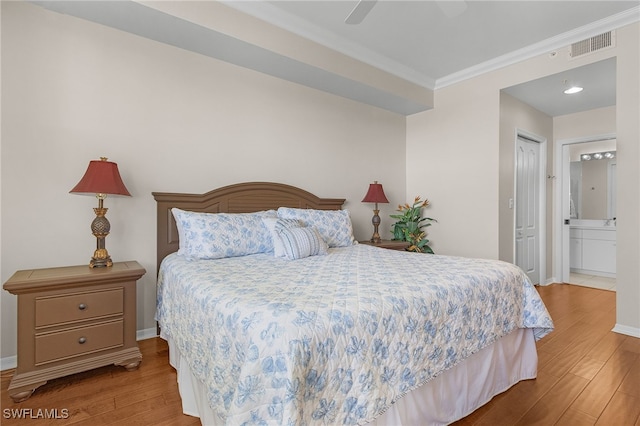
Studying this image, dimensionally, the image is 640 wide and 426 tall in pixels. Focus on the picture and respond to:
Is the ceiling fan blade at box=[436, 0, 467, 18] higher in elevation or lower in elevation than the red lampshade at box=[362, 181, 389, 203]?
higher

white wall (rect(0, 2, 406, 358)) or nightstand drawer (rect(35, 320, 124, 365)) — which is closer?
nightstand drawer (rect(35, 320, 124, 365))

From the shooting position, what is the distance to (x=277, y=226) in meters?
2.56

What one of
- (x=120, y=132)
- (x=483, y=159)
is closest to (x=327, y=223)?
(x=120, y=132)

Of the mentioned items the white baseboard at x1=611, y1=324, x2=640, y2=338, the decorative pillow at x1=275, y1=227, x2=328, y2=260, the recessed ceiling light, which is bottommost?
the white baseboard at x1=611, y1=324, x2=640, y2=338

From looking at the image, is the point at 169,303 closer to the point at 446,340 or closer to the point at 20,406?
the point at 20,406

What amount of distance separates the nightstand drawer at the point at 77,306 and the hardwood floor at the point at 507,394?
1.34 feet

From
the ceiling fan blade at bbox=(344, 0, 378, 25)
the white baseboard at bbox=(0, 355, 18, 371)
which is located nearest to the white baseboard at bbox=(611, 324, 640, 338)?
the ceiling fan blade at bbox=(344, 0, 378, 25)

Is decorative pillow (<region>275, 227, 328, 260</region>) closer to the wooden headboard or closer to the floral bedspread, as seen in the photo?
the floral bedspread

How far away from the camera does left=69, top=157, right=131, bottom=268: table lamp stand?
213 cm

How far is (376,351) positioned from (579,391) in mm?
1571

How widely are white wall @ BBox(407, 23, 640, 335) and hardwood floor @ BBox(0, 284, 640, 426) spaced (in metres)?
0.97

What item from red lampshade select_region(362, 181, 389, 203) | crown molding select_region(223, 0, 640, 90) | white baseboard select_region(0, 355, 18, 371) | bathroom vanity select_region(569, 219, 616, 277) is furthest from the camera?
bathroom vanity select_region(569, 219, 616, 277)

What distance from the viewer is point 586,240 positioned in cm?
523

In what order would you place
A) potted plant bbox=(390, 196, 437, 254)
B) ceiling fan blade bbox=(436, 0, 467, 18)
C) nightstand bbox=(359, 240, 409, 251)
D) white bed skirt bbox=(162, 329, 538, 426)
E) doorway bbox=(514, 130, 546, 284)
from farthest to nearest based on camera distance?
doorway bbox=(514, 130, 546, 284) < potted plant bbox=(390, 196, 437, 254) < nightstand bbox=(359, 240, 409, 251) < ceiling fan blade bbox=(436, 0, 467, 18) < white bed skirt bbox=(162, 329, 538, 426)
